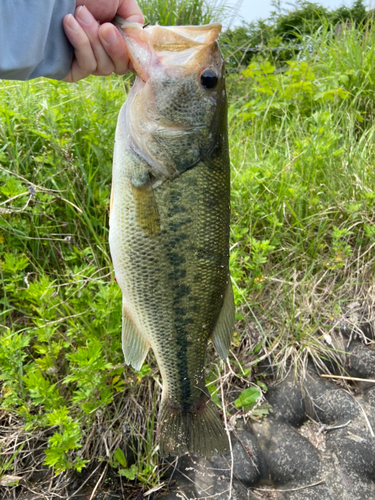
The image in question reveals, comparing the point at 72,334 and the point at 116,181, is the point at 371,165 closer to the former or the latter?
the point at 116,181

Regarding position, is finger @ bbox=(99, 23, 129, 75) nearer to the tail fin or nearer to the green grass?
the green grass

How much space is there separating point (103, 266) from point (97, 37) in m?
1.39

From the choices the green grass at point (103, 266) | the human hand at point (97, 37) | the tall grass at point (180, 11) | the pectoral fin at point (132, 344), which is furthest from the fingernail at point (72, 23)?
the tall grass at point (180, 11)

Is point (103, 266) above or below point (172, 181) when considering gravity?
below

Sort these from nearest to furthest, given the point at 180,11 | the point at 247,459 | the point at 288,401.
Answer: the point at 247,459 → the point at 288,401 → the point at 180,11

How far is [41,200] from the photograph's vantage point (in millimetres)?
2297

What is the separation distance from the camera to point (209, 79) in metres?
1.34

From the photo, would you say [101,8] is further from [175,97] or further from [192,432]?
[192,432]

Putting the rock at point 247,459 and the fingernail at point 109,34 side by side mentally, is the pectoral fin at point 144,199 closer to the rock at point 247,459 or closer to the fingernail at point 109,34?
the fingernail at point 109,34

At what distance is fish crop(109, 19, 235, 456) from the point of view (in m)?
1.31

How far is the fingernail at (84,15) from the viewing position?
1313 mm

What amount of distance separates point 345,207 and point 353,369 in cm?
120

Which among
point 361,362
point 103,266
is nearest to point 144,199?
point 103,266

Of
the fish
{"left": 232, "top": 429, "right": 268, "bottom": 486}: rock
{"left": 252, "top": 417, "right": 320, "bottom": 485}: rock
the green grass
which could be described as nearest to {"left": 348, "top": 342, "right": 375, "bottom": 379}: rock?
the green grass
